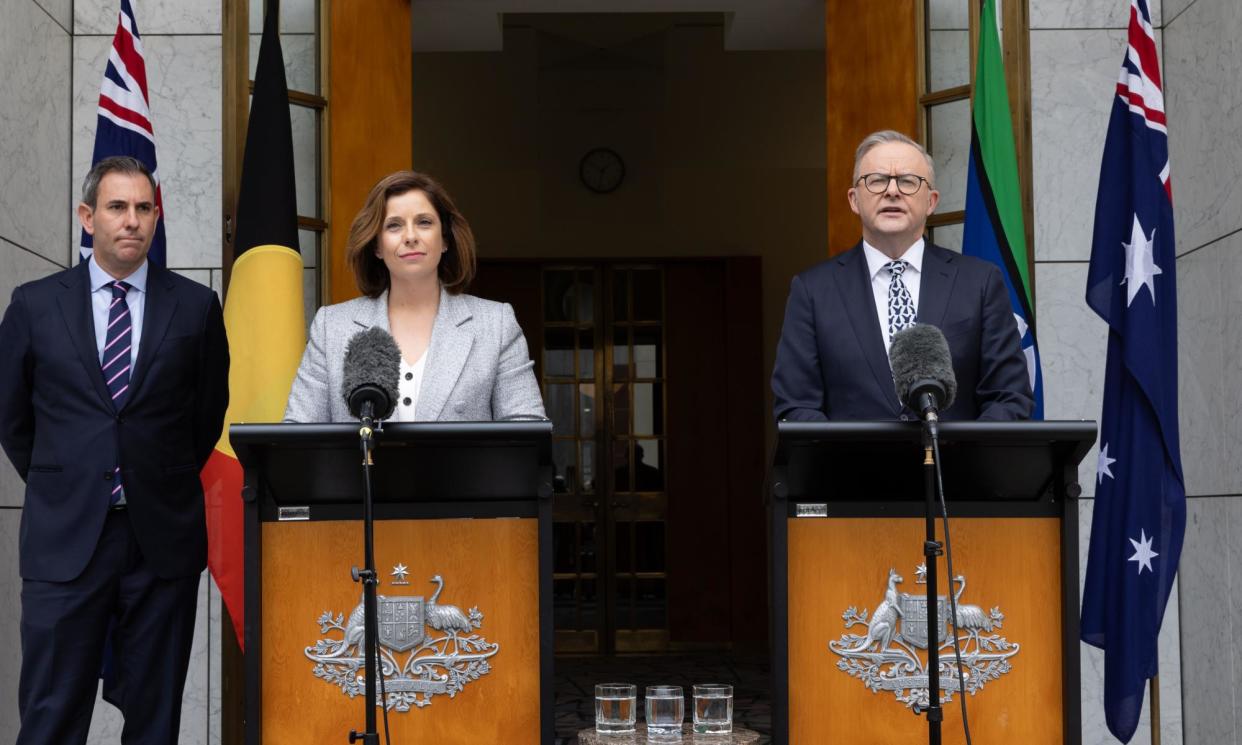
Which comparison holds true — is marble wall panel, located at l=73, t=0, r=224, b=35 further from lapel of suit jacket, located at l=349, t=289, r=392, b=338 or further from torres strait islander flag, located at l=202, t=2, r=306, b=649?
lapel of suit jacket, located at l=349, t=289, r=392, b=338

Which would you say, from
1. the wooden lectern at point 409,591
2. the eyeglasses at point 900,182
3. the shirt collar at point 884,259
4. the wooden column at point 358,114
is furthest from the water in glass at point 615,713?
the wooden column at point 358,114

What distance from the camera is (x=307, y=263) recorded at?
507cm

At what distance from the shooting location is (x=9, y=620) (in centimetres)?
451

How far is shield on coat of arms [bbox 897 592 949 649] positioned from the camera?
101 inches

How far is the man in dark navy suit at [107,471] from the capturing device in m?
3.20

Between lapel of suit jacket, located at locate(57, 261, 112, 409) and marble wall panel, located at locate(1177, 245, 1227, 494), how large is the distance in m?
3.46

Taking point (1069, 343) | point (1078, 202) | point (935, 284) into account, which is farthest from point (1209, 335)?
point (935, 284)

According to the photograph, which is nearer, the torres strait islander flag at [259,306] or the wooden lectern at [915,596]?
the wooden lectern at [915,596]

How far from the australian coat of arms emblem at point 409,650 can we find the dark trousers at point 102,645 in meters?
0.87

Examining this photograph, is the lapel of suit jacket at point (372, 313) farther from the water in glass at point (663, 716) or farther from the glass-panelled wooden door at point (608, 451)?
the glass-panelled wooden door at point (608, 451)

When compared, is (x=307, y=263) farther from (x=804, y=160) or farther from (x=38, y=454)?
(x=804, y=160)

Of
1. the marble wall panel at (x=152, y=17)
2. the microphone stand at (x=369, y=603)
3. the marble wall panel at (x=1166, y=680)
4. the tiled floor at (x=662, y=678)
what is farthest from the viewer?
the tiled floor at (x=662, y=678)

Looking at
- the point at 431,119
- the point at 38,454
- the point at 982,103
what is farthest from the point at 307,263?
the point at 431,119

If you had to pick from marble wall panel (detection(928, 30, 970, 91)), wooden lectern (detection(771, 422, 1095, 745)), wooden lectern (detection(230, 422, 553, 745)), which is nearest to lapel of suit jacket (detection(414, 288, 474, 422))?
wooden lectern (detection(230, 422, 553, 745))
